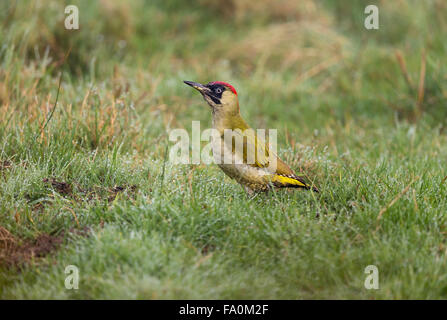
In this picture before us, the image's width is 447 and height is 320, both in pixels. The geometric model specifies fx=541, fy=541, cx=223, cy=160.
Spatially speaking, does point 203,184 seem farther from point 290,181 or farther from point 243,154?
point 290,181

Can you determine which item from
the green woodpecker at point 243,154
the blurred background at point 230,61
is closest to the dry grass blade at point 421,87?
the blurred background at point 230,61

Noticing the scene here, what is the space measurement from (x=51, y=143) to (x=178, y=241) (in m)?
1.70

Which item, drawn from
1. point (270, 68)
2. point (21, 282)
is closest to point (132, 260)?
point (21, 282)

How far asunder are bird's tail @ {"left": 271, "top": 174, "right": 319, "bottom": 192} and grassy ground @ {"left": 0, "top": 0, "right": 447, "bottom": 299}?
0.08 m

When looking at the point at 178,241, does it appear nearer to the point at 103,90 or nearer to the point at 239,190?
the point at 239,190

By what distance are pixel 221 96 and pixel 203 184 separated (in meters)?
0.78

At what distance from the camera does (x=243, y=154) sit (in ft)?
14.2

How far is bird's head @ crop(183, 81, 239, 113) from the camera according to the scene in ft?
15.1

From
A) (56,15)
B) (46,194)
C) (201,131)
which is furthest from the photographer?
(56,15)

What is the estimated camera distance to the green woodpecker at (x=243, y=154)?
4.29 metres

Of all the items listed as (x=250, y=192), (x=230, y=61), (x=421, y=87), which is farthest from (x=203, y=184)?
(x=230, y=61)

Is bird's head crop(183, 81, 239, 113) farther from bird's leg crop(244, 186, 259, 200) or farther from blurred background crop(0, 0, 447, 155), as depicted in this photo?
blurred background crop(0, 0, 447, 155)

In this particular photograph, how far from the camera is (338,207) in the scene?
13.6ft

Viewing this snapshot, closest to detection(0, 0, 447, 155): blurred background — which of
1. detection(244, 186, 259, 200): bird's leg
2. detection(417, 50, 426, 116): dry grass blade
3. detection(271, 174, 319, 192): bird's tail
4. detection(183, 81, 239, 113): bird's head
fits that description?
detection(417, 50, 426, 116): dry grass blade
